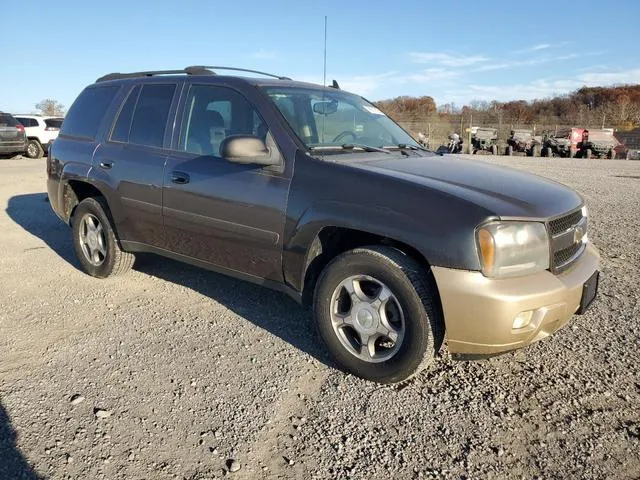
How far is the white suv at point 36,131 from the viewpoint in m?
20.1

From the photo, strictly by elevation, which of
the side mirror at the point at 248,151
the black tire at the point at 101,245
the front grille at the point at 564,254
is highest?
the side mirror at the point at 248,151

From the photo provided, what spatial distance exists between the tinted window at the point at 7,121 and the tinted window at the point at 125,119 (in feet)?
53.4

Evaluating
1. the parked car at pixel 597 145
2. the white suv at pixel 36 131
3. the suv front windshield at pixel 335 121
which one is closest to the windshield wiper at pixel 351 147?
the suv front windshield at pixel 335 121

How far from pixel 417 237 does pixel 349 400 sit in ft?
3.24

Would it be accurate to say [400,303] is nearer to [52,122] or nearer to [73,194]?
[73,194]

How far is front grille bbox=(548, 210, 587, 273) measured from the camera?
2.93 m

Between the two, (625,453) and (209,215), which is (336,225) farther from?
(625,453)

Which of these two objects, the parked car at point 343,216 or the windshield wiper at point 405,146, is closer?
the parked car at point 343,216

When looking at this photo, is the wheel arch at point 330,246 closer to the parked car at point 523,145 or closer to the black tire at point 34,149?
the black tire at point 34,149

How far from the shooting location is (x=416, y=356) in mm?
2896

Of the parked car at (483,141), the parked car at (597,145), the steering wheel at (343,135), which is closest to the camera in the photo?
the steering wheel at (343,135)

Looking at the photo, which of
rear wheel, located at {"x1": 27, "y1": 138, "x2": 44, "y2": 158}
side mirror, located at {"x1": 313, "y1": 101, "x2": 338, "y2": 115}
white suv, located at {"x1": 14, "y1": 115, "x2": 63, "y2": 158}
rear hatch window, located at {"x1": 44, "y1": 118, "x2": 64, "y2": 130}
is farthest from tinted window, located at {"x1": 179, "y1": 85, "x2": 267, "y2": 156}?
rear wheel, located at {"x1": 27, "y1": 138, "x2": 44, "y2": 158}

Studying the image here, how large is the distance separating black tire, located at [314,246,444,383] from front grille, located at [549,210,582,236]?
0.77m

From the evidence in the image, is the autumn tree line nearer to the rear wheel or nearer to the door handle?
the rear wheel
